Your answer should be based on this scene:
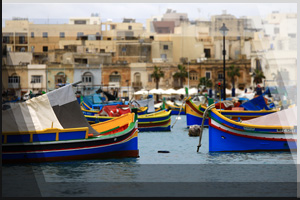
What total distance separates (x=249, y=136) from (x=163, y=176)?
702cm

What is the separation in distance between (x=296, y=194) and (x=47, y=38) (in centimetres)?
9079

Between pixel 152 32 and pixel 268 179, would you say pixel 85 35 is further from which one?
pixel 268 179

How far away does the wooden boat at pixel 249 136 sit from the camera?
2412 cm

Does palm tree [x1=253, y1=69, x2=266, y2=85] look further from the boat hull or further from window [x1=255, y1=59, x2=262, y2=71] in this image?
the boat hull

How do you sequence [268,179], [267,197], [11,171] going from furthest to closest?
1. [11,171]
2. [268,179]
3. [267,197]

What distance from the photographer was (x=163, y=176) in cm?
1858

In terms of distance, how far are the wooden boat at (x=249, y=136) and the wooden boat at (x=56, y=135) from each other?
3375 millimetres

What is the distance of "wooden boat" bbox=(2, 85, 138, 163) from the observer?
20.5 metres

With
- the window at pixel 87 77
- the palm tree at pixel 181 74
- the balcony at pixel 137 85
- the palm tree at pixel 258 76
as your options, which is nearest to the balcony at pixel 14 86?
the window at pixel 87 77

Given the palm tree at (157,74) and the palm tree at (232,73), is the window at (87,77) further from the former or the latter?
the palm tree at (232,73)

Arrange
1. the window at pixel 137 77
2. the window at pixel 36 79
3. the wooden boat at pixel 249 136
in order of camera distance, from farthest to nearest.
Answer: the window at pixel 137 77 < the window at pixel 36 79 < the wooden boat at pixel 249 136

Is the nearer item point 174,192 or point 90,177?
point 174,192

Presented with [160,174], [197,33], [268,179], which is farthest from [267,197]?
[197,33]

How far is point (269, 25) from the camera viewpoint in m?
111
